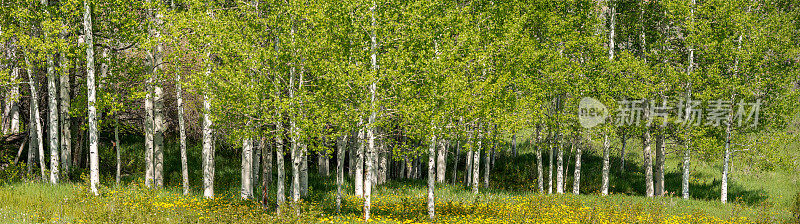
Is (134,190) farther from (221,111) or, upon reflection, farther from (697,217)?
(697,217)

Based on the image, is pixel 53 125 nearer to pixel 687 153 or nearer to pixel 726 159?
pixel 687 153

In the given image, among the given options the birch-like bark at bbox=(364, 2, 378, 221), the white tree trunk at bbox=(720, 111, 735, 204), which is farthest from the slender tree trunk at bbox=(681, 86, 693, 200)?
the birch-like bark at bbox=(364, 2, 378, 221)

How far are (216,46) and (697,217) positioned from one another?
13.7m

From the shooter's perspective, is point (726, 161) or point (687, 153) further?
point (726, 161)

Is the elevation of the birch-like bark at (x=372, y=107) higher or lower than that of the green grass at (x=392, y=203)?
higher

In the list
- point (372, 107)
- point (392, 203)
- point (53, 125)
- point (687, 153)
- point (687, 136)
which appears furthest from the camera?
point (687, 153)

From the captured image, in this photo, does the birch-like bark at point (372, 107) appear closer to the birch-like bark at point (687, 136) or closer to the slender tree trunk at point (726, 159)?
the birch-like bark at point (687, 136)
